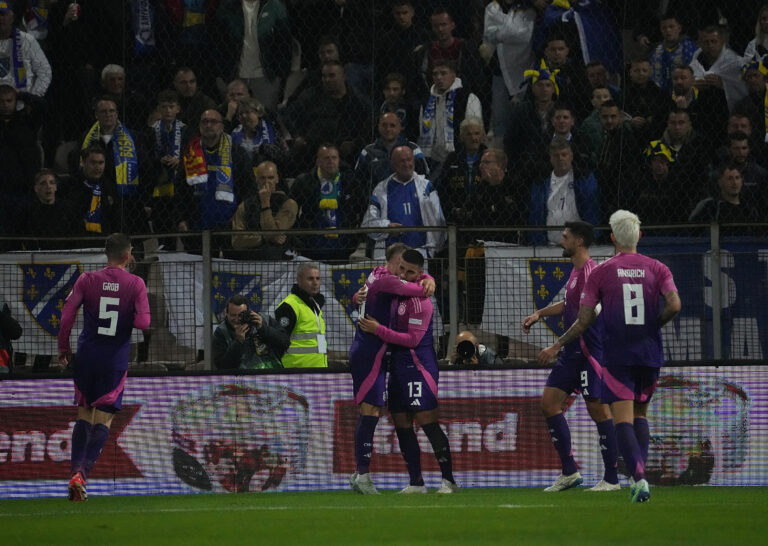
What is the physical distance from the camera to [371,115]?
47.1 feet

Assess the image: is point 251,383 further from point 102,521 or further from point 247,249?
point 102,521

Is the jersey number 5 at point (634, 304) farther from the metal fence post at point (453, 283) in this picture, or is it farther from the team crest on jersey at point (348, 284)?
the team crest on jersey at point (348, 284)

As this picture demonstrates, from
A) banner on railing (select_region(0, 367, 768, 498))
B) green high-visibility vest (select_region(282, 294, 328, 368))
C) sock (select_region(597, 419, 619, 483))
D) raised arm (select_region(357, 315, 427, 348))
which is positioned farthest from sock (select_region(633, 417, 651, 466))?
green high-visibility vest (select_region(282, 294, 328, 368))

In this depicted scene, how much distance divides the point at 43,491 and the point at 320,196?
4.13 metres

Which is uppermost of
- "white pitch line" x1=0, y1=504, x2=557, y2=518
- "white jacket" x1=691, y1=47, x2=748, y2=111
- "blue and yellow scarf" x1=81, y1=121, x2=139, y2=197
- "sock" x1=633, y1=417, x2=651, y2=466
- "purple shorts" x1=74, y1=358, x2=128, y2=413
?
"white jacket" x1=691, y1=47, x2=748, y2=111

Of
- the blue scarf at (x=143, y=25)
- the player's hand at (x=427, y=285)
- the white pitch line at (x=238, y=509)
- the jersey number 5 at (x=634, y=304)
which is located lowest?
the white pitch line at (x=238, y=509)

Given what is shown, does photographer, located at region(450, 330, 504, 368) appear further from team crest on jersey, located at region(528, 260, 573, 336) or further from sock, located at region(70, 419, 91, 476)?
sock, located at region(70, 419, 91, 476)

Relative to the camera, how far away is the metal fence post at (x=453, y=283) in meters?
11.7

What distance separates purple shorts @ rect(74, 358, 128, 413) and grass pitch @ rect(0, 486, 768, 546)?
78cm

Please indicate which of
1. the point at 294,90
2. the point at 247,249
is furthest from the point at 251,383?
the point at 294,90

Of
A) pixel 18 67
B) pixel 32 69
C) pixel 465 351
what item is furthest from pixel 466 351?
pixel 18 67

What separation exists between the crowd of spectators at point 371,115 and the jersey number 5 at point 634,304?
385 centimetres

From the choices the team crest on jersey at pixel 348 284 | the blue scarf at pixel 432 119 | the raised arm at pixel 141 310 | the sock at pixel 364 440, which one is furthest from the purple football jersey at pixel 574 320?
the blue scarf at pixel 432 119

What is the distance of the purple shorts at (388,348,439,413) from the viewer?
10414 mm
